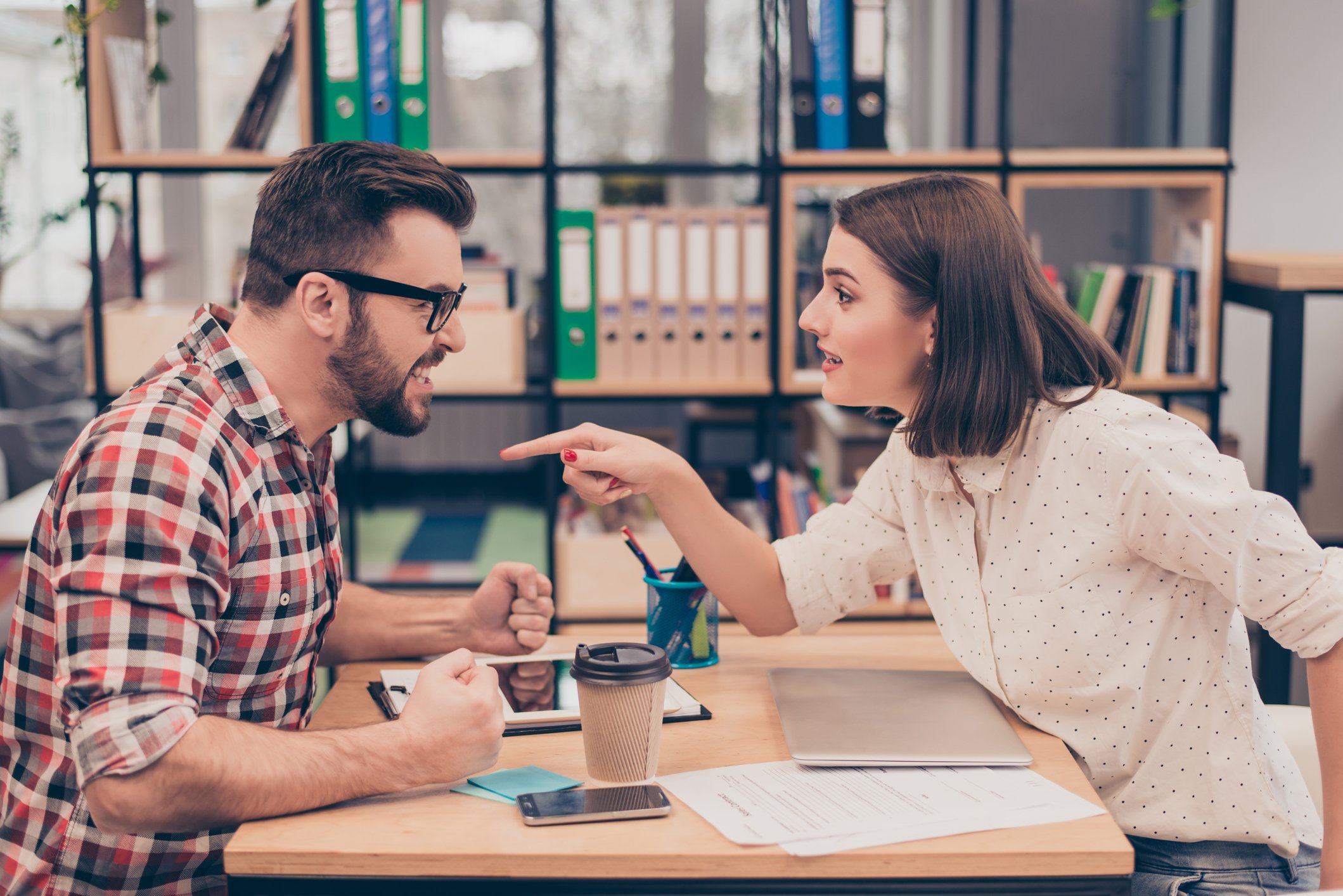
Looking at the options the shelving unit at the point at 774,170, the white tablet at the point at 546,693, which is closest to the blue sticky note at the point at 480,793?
the white tablet at the point at 546,693

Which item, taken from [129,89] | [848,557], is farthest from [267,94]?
[848,557]

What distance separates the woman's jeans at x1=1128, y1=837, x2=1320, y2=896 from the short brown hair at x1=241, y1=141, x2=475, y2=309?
100 cm

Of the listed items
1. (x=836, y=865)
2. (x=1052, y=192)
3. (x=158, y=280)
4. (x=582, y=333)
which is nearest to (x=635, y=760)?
(x=836, y=865)

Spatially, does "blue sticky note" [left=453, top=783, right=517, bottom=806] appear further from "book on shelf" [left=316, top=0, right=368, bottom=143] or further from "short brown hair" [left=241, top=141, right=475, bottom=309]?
"book on shelf" [left=316, top=0, right=368, bottom=143]

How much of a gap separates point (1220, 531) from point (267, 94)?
2.06 metres

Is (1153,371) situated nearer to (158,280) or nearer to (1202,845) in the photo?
(1202,845)

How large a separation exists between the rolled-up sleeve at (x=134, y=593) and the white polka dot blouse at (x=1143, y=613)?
0.80 metres

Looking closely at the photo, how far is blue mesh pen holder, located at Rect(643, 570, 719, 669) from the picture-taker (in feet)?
4.73

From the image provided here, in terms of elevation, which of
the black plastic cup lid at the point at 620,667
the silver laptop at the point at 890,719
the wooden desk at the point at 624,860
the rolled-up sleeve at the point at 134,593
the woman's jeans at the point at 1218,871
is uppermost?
the rolled-up sleeve at the point at 134,593

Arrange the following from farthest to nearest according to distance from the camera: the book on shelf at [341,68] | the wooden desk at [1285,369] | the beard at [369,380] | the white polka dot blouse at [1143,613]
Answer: the book on shelf at [341,68]
the wooden desk at [1285,369]
the beard at [369,380]
the white polka dot blouse at [1143,613]

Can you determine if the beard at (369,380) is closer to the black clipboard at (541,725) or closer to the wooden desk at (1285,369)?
the black clipboard at (541,725)

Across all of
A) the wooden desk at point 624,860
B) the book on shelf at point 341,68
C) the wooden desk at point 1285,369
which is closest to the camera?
the wooden desk at point 624,860

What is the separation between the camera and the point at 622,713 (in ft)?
3.55

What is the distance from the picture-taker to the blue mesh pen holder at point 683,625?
1442 millimetres
